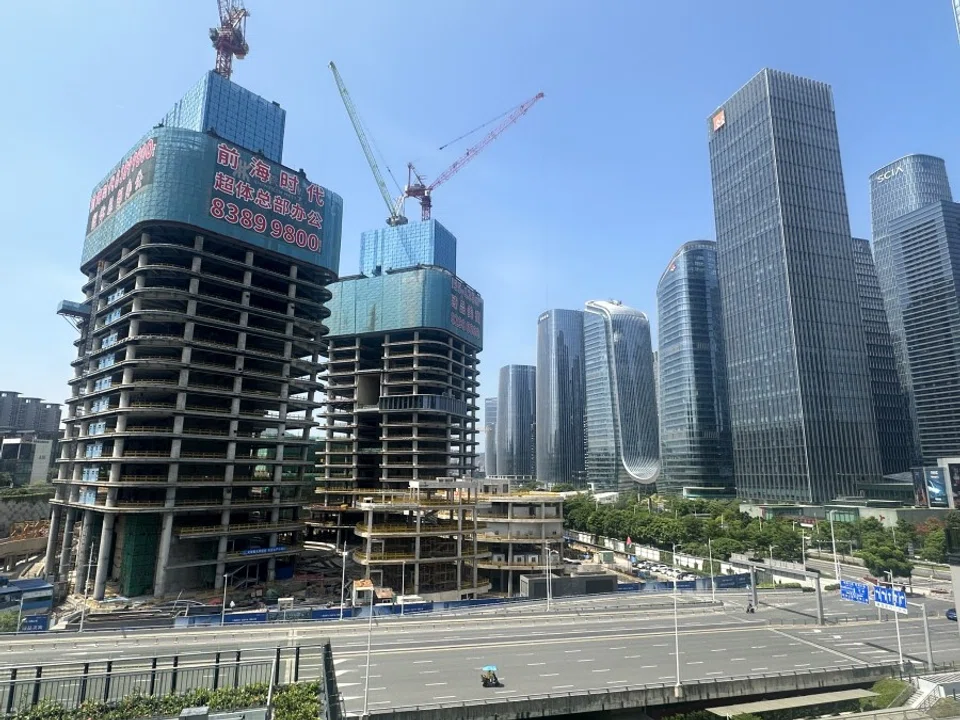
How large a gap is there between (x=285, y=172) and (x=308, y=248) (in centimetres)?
1442

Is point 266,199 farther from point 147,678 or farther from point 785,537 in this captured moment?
point 785,537

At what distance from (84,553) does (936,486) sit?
6872 inches

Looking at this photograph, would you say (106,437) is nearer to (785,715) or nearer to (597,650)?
(597,650)

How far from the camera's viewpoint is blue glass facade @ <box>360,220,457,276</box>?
15450 centimetres

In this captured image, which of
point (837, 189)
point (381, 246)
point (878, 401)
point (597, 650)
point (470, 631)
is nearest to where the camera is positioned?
point (597, 650)

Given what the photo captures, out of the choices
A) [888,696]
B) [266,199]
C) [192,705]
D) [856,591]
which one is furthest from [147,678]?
[266,199]

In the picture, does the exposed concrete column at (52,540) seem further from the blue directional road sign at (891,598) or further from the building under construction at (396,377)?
the blue directional road sign at (891,598)

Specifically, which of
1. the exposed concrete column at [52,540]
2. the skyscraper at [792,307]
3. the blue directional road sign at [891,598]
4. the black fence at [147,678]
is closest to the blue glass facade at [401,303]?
the exposed concrete column at [52,540]

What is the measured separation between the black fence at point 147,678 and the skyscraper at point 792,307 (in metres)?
164

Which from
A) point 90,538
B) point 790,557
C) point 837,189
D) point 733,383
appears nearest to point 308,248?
point 90,538

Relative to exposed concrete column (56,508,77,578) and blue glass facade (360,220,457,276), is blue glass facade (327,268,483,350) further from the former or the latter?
exposed concrete column (56,508,77,578)

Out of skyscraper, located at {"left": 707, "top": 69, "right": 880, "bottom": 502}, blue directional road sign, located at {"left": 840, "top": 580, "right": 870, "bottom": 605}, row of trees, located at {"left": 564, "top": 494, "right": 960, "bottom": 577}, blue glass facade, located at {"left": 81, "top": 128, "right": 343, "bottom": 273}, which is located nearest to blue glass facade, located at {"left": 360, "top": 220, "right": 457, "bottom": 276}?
blue glass facade, located at {"left": 81, "top": 128, "right": 343, "bottom": 273}

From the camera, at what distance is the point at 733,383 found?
18862 cm

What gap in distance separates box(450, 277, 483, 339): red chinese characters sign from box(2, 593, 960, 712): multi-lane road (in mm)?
90075
